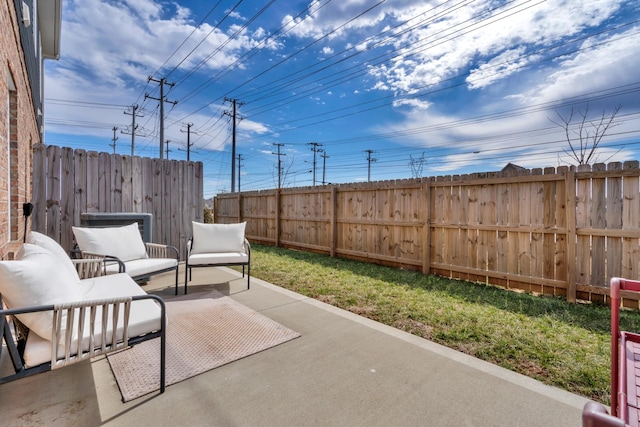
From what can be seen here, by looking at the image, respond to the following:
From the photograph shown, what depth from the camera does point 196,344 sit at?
102 inches

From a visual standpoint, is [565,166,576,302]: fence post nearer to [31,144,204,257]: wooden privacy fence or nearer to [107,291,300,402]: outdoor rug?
[107,291,300,402]: outdoor rug

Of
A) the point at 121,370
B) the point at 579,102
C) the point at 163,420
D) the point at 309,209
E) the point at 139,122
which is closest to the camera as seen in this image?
the point at 163,420

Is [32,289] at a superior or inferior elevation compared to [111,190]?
inferior

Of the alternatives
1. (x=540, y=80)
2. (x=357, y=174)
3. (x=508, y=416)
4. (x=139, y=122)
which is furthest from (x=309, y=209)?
(x=357, y=174)

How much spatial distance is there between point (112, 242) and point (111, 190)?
6.18ft

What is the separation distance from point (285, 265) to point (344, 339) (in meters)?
3.47

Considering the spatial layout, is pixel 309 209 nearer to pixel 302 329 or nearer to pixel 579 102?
pixel 302 329

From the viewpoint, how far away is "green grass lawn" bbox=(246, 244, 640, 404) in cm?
222

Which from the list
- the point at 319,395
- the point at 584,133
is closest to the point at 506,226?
the point at 319,395

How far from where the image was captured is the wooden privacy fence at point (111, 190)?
4.68 metres

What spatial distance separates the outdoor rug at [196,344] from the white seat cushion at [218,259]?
0.66 metres

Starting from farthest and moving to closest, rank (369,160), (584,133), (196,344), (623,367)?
(369,160) < (584,133) < (196,344) < (623,367)

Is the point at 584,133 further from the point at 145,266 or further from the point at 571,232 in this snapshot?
the point at 145,266

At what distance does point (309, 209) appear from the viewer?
316 inches
